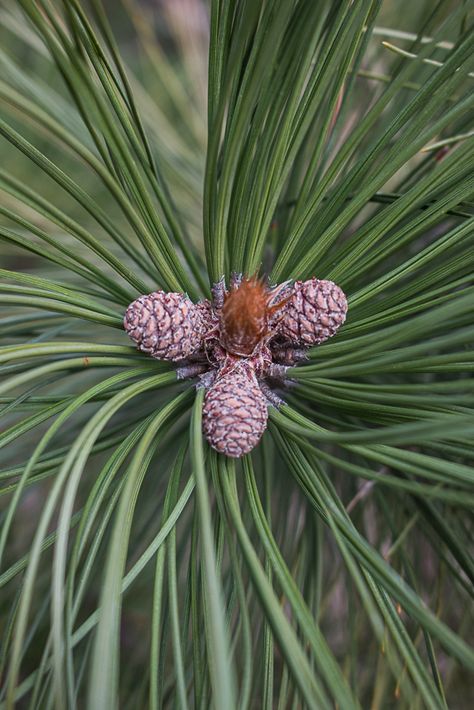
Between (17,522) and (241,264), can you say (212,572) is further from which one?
(17,522)

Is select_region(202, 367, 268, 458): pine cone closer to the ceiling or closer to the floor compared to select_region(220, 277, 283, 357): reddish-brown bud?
closer to the floor

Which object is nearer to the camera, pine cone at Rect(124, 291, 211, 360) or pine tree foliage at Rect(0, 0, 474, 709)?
pine tree foliage at Rect(0, 0, 474, 709)

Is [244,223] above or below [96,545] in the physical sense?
above

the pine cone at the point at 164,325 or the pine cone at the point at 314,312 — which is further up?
the pine cone at the point at 164,325

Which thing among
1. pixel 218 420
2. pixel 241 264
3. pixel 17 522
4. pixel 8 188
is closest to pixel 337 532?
pixel 218 420
